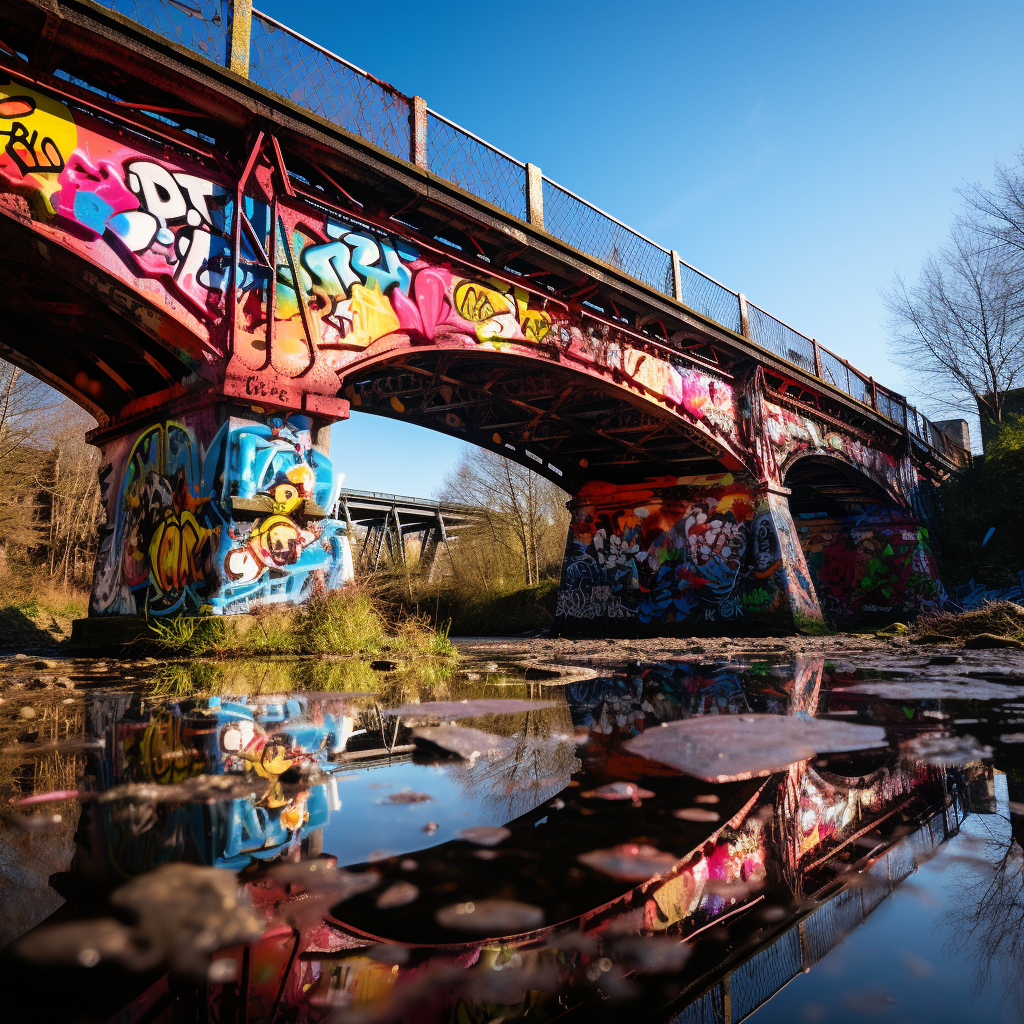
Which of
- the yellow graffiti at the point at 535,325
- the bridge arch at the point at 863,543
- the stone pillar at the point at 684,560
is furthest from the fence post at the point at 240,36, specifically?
the bridge arch at the point at 863,543

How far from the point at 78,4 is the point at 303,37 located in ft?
7.53

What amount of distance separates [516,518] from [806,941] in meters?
22.6

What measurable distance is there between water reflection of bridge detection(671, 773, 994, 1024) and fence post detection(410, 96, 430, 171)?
346 inches

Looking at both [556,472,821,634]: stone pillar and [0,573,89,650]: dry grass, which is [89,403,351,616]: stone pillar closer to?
[0,573,89,650]: dry grass

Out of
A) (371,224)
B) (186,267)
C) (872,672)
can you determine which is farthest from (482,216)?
(872,672)

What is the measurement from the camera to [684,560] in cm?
1505

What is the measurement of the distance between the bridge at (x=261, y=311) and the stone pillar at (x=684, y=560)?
0.50 feet

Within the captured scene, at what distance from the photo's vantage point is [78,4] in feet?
18.7

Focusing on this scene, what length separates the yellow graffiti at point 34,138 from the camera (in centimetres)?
567

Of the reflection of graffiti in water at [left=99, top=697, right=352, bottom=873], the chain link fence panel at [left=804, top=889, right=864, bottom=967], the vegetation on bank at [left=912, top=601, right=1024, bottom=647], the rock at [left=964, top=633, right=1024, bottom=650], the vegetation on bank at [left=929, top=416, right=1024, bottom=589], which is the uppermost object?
the vegetation on bank at [left=929, top=416, right=1024, bottom=589]

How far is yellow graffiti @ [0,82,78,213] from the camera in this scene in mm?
5672

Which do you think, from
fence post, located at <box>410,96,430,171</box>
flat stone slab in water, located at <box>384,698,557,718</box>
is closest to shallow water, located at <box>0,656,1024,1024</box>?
flat stone slab in water, located at <box>384,698,557,718</box>

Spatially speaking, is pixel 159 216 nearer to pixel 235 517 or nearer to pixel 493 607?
pixel 235 517

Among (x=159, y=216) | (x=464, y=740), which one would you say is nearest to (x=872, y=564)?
(x=159, y=216)
